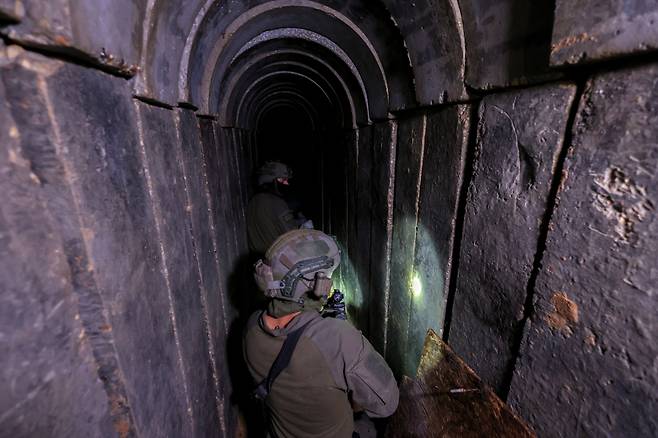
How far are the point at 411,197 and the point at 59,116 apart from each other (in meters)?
2.35

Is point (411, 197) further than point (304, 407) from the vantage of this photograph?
Yes

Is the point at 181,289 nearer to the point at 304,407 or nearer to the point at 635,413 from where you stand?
the point at 304,407

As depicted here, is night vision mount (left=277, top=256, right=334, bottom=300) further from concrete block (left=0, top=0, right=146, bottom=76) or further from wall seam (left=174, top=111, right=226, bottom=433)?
concrete block (left=0, top=0, right=146, bottom=76)

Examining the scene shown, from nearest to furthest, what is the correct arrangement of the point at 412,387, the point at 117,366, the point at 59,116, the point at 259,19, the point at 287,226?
the point at 59,116, the point at 117,366, the point at 412,387, the point at 259,19, the point at 287,226

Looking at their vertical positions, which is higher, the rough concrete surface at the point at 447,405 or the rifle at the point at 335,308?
the rough concrete surface at the point at 447,405

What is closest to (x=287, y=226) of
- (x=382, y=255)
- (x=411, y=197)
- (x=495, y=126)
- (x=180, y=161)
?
(x=382, y=255)

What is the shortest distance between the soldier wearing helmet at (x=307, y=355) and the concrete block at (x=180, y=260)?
37 centimetres

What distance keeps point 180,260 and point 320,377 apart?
121cm

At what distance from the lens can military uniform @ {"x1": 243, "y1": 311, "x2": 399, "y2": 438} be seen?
197cm

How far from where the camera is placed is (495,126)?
1653mm

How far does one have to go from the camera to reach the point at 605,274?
1198 mm

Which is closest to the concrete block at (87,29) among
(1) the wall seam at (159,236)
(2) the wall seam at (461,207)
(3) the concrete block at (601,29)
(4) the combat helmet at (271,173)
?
(1) the wall seam at (159,236)

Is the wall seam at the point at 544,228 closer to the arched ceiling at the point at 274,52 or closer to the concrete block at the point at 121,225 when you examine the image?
the arched ceiling at the point at 274,52

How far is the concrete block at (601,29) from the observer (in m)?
0.95
